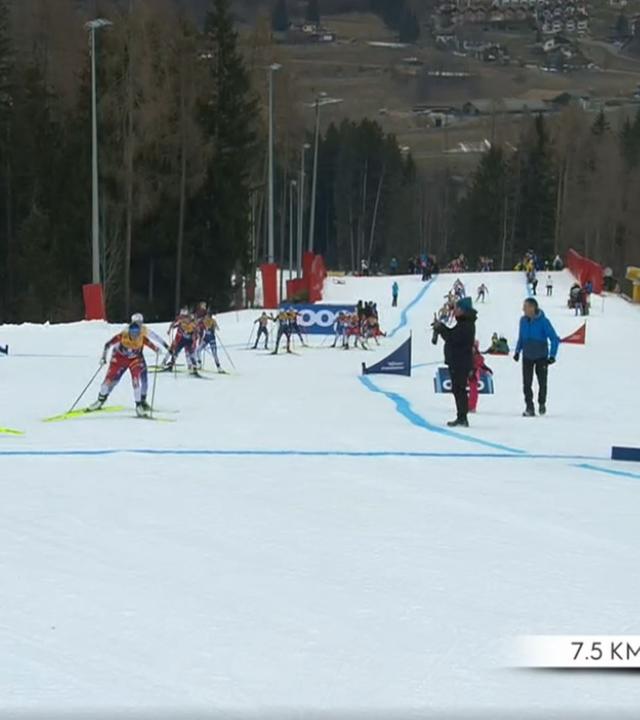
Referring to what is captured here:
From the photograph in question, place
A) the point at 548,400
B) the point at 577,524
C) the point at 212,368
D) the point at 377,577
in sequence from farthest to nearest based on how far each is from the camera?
the point at 212,368
the point at 548,400
the point at 577,524
the point at 377,577

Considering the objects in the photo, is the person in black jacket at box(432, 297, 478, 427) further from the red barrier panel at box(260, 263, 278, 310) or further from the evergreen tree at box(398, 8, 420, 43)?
the evergreen tree at box(398, 8, 420, 43)

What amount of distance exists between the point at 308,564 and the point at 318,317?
26139 millimetres

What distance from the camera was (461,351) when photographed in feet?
45.9

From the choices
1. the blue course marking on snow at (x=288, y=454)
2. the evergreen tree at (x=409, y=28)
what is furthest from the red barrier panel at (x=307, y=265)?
the evergreen tree at (x=409, y=28)

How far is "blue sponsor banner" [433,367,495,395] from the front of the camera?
1767 cm

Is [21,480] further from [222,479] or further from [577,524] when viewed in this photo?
[577,524]

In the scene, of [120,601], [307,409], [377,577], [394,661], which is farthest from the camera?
[307,409]

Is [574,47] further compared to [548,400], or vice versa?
[574,47]

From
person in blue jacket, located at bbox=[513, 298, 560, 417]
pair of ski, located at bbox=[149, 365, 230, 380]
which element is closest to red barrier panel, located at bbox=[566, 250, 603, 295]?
pair of ski, located at bbox=[149, 365, 230, 380]

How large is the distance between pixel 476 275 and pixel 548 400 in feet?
141

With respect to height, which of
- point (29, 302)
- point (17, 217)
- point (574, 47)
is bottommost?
point (29, 302)

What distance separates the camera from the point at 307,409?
1598cm

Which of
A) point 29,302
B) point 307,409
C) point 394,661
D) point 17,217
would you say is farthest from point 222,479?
point 17,217

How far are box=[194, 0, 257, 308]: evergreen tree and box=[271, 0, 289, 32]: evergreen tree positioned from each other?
125773 mm
